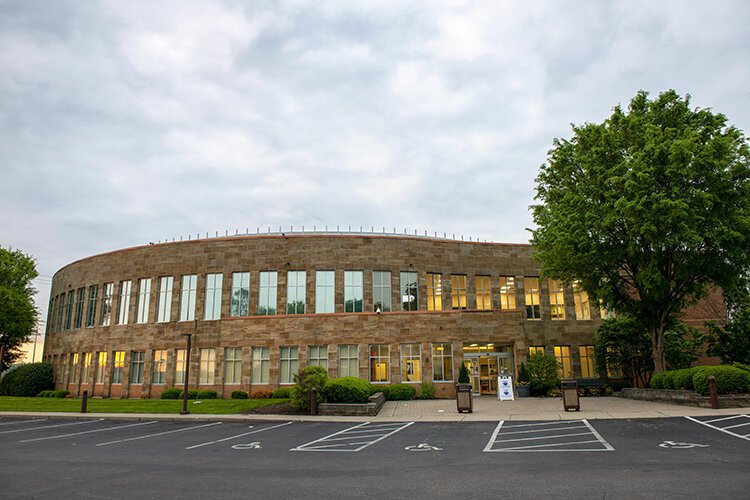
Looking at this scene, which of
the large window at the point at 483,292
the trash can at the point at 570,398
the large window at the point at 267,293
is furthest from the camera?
the large window at the point at 483,292

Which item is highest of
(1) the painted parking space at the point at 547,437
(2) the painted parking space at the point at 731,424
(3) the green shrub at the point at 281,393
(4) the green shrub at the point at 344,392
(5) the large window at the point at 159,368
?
(5) the large window at the point at 159,368

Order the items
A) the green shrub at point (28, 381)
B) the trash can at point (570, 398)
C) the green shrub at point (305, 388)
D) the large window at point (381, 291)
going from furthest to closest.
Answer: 1. the green shrub at point (28, 381)
2. the large window at point (381, 291)
3. the green shrub at point (305, 388)
4. the trash can at point (570, 398)

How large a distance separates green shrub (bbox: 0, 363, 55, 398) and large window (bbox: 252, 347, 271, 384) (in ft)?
71.6

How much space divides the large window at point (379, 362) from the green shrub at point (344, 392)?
8.46 m

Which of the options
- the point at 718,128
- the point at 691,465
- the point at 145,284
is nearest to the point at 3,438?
the point at 691,465

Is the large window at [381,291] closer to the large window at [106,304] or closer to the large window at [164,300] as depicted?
the large window at [164,300]

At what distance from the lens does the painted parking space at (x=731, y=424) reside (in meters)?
14.5

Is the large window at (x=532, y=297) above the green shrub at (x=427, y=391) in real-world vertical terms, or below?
above

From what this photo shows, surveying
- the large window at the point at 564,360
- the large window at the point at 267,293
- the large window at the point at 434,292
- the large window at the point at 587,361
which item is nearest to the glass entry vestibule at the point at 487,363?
the large window at the point at 434,292

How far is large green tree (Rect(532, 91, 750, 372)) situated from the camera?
75.3 feet

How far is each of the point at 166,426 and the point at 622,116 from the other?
25.9m

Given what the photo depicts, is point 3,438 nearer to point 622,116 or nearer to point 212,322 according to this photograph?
point 212,322

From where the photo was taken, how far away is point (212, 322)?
122 ft

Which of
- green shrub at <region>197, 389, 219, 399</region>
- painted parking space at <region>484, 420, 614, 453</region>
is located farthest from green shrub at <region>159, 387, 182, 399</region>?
painted parking space at <region>484, 420, 614, 453</region>
